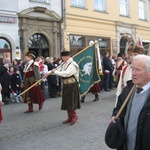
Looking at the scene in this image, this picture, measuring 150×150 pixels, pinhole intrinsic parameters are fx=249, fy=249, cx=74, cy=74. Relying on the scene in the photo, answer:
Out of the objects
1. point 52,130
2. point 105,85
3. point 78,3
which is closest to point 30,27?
point 78,3

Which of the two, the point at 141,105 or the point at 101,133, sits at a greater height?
the point at 141,105

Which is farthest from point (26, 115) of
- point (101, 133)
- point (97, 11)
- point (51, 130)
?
point (97, 11)

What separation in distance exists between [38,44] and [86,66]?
756 cm

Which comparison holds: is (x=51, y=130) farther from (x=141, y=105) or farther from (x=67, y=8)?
(x=67, y=8)

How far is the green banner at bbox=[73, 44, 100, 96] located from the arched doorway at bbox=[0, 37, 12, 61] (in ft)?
21.4

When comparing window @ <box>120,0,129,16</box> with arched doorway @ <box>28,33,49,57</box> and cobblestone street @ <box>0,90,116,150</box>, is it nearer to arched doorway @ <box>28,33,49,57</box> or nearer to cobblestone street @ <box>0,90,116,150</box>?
arched doorway @ <box>28,33,49,57</box>

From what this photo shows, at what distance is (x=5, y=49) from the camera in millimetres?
13000

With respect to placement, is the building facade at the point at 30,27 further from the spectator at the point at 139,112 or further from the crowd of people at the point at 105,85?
the spectator at the point at 139,112

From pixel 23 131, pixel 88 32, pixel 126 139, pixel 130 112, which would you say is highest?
pixel 88 32

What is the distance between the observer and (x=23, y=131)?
17.5 feet

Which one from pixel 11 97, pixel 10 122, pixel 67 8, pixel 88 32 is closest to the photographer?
pixel 10 122

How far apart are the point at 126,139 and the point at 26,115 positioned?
16.3 feet

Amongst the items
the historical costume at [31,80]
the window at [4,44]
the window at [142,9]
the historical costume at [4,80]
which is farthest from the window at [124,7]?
the historical costume at [31,80]

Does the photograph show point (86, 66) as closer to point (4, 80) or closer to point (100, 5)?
point (4, 80)
